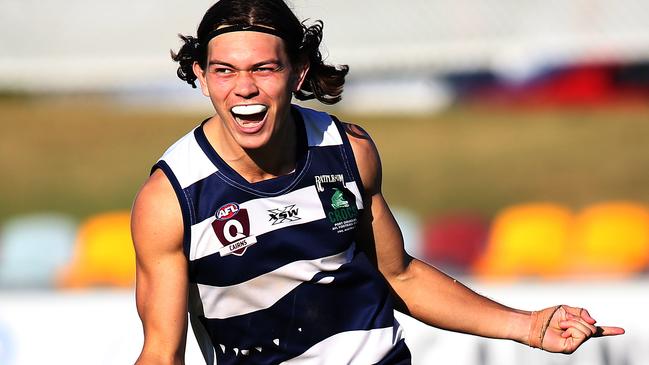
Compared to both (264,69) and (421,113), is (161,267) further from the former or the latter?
(421,113)

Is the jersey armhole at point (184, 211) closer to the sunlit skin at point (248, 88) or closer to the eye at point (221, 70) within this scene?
the sunlit skin at point (248, 88)

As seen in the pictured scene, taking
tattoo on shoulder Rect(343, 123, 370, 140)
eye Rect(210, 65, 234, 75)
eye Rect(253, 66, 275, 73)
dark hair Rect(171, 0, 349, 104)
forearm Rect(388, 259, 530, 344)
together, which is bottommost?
forearm Rect(388, 259, 530, 344)

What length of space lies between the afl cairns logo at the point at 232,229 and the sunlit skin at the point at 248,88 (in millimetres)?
116

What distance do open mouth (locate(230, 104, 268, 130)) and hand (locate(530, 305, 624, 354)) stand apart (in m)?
1.14

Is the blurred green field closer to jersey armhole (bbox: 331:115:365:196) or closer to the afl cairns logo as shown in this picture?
jersey armhole (bbox: 331:115:365:196)

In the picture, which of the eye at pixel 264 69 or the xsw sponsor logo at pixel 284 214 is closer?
the eye at pixel 264 69

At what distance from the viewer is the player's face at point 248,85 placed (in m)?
3.22

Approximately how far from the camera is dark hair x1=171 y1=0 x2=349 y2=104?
3.31 m

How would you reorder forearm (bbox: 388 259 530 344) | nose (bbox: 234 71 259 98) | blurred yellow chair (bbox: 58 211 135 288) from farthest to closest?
1. blurred yellow chair (bbox: 58 211 135 288)
2. forearm (bbox: 388 259 530 344)
3. nose (bbox: 234 71 259 98)

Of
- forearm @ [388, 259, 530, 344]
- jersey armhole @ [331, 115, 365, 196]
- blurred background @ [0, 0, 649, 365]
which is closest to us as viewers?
jersey armhole @ [331, 115, 365, 196]

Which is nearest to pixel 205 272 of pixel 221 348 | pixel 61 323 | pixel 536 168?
pixel 221 348

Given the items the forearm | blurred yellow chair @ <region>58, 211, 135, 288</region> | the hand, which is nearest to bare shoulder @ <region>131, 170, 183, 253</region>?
the forearm

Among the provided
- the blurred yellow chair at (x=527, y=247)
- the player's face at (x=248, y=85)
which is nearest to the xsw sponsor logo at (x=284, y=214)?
the player's face at (x=248, y=85)

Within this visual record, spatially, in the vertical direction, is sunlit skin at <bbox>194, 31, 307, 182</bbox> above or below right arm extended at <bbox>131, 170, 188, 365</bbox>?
above
